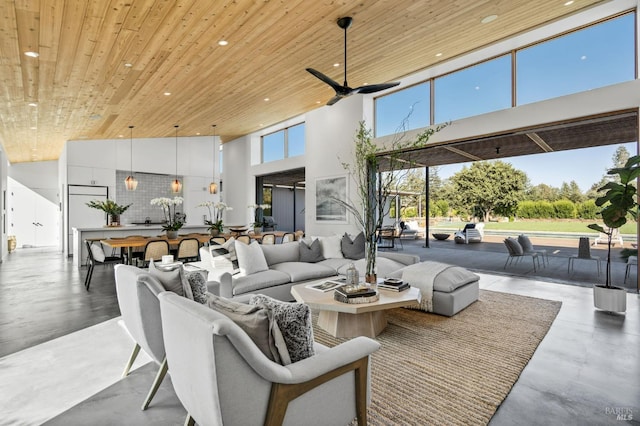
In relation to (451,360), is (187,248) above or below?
above

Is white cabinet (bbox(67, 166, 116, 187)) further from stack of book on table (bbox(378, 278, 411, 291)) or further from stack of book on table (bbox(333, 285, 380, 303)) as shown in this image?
stack of book on table (bbox(378, 278, 411, 291))

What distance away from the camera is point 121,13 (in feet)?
10.9

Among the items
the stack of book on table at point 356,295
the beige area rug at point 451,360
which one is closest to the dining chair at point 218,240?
the beige area rug at point 451,360

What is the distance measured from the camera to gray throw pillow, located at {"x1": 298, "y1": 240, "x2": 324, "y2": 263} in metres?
5.19

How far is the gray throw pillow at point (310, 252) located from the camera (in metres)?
5.19

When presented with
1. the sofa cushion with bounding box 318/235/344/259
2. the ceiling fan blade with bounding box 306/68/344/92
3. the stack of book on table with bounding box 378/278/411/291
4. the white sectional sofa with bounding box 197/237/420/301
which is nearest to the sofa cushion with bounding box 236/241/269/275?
the white sectional sofa with bounding box 197/237/420/301

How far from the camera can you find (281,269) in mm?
4551

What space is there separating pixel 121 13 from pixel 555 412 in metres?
4.97

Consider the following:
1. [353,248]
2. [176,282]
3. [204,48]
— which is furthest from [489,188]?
[176,282]

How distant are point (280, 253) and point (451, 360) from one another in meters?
2.90

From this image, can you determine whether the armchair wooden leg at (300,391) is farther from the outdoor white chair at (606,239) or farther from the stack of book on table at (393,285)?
the outdoor white chair at (606,239)

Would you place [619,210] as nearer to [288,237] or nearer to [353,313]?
[353,313]

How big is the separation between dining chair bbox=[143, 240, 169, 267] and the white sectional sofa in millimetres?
1476

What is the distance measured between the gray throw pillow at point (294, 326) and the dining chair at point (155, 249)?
181 inches
